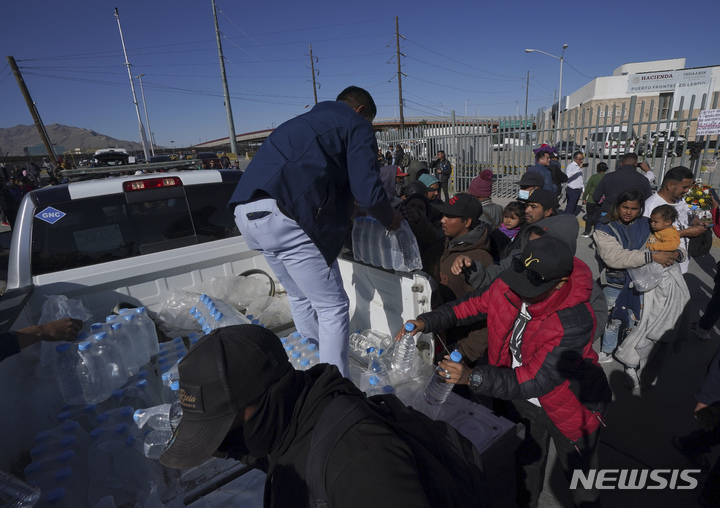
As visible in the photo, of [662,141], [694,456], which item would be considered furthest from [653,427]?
[662,141]

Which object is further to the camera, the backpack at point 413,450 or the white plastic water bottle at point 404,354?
the white plastic water bottle at point 404,354

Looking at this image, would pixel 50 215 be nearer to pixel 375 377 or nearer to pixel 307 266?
pixel 307 266

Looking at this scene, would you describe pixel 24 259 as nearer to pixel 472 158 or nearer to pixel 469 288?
pixel 469 288

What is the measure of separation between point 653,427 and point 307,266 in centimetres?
296

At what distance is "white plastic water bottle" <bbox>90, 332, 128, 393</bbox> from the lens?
90.1 inches

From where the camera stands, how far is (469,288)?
9.17 feet

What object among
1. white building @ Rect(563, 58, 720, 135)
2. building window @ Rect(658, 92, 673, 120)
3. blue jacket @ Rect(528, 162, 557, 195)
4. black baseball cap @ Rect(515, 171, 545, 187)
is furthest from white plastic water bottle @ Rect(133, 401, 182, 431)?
white building @ Rect(563, 58, 720, 135)

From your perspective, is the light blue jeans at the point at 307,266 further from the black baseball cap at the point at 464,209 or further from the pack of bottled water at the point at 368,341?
the black baseball cap at the point at 464,209

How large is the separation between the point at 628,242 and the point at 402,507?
3.53 metres

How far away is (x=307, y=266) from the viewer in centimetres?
223

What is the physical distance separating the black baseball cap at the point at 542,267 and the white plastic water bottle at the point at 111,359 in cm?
236

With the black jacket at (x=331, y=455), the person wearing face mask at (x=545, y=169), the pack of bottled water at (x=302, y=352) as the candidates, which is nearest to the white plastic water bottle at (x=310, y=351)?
the pack of bottled water at (x=302, y=352)

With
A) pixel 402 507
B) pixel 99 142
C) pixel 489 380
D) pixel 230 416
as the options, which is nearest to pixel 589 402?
pixel 489 380

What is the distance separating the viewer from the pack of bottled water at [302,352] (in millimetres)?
2600
